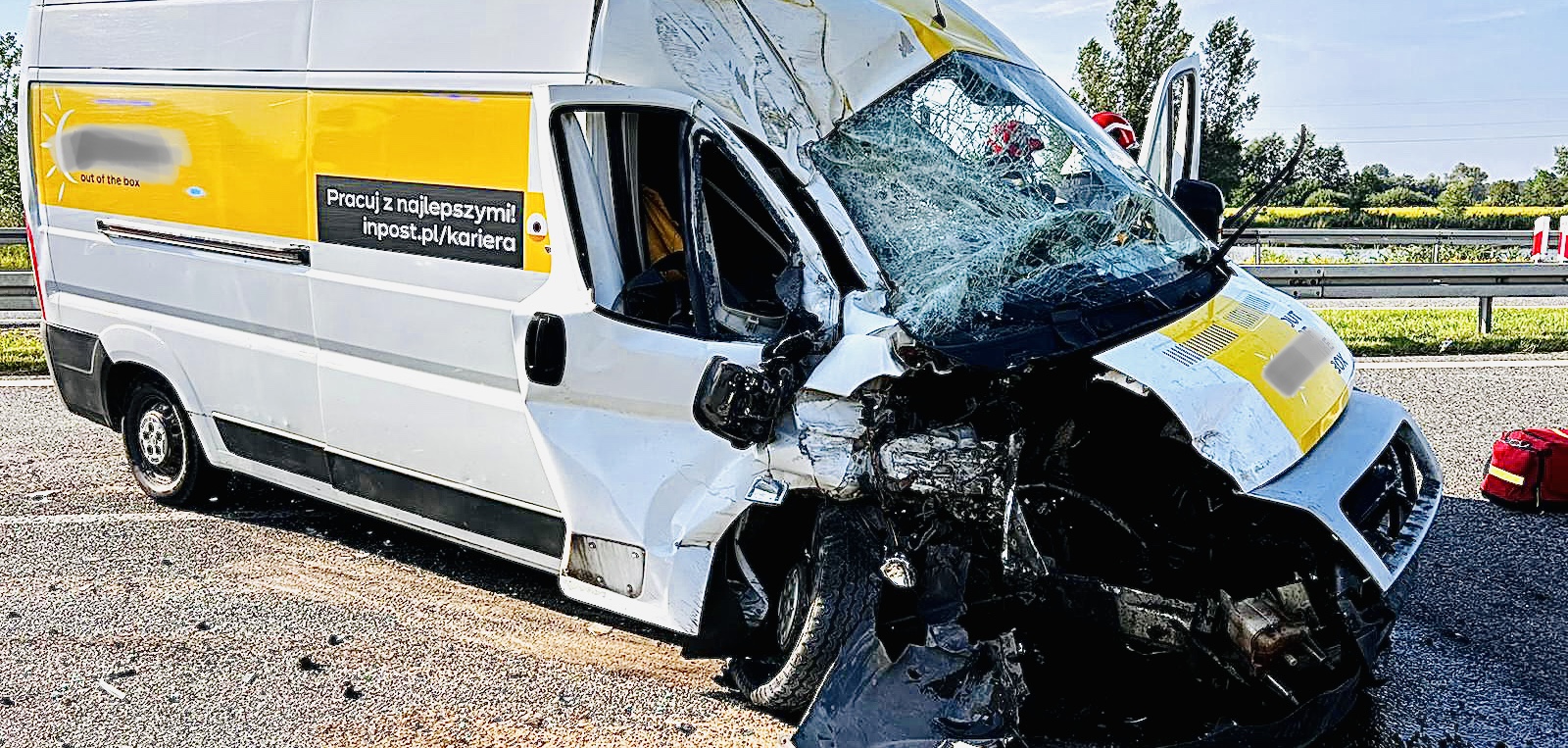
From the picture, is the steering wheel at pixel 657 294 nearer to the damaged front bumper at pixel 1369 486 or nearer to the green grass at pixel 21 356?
the damaged front bumper at pixel 1369 486

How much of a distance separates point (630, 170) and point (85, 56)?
10.9ft

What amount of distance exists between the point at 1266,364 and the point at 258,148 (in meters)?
3.95

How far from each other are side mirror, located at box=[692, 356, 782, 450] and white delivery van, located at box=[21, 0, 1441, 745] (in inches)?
0.5

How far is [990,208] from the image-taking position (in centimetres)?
436

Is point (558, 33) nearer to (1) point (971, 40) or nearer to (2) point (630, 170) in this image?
(2) point (630, 170)

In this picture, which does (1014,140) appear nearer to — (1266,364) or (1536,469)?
(1266,364)

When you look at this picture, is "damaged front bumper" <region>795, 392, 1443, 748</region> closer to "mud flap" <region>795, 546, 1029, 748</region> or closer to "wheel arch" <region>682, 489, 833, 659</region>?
"mud flap" <region>795, 546, 1029, 748</region>

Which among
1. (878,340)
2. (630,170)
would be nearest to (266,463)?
(630,170)

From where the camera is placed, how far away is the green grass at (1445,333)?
10398mm

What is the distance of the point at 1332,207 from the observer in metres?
40.4

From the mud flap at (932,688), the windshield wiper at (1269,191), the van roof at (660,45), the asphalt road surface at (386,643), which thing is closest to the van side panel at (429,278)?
the van roof at (660,45)

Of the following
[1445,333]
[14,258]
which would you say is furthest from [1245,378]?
[14,258]

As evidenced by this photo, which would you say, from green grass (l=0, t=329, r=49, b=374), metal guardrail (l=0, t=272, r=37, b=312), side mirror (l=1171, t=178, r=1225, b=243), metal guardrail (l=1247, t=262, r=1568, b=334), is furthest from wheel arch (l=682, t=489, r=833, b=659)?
metal guardrail (l=0, t=272, r=37, b=312)

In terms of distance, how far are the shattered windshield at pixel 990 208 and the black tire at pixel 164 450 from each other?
12.5ft
